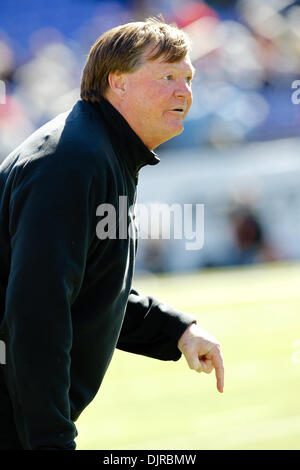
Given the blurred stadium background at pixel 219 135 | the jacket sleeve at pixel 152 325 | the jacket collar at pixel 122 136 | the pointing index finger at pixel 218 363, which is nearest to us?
the jacket collar at pixel 122 136

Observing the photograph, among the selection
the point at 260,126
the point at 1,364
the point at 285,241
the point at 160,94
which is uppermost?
the point at 260,126

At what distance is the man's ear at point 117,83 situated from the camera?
2.31m

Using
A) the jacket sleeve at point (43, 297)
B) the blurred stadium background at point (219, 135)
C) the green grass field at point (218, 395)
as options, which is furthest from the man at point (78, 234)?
the blurred stadium background at point (219, 135)

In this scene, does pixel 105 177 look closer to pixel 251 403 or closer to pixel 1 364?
pixel 1 364

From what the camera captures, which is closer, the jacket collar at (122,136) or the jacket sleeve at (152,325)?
the jacket collar at (122,136)

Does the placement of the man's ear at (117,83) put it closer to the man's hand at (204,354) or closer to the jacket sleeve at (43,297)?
the jacket sleeve at (43,297)

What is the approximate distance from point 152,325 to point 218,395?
3578 mm

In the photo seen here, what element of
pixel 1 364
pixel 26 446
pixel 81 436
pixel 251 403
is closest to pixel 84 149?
pixel 1 364

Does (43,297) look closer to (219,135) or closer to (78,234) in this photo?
(78,234)

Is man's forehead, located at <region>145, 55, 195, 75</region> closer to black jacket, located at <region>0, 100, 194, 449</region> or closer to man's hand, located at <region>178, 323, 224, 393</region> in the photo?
black jacket, located at <region>0, 100, 194, 449</region>

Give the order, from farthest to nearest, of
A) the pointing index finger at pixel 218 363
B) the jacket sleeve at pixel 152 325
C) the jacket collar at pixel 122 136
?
the jacket sleeve at pixel 152 325
the pointing index finger at pixel 218 363
the jacket collar at pixel 122 136

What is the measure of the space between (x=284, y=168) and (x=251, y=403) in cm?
1205

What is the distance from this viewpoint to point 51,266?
1868 mm

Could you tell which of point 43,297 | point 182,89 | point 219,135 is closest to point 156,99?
point 182,89
